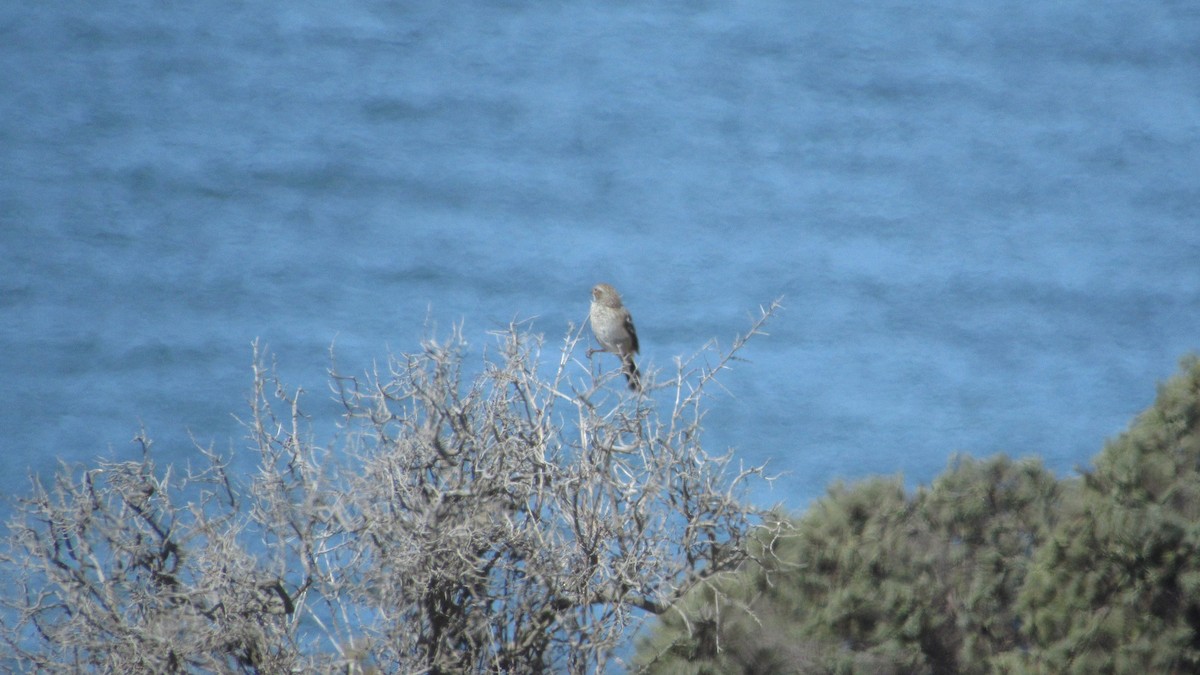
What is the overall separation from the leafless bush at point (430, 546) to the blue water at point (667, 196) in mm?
5789

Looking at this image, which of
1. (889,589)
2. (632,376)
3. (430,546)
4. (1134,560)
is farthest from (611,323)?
(1134,560)

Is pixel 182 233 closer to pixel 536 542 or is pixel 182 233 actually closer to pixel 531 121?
pixel 531 121

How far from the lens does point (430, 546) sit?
4.98 meters

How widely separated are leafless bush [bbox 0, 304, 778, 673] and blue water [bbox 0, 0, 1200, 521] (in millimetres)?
5789

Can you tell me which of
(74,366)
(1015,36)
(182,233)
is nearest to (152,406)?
(74,366)

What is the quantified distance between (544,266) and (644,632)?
625 centimetres

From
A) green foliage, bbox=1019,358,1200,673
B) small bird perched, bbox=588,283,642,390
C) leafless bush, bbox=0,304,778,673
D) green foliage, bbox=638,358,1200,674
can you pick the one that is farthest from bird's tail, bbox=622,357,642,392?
green foliage, bbox=1019,358,1200,673

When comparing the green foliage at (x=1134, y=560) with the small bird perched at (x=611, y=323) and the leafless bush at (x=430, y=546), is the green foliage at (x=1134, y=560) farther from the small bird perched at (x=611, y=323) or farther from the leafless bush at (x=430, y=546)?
the small bird perched at (x=611, y=323)

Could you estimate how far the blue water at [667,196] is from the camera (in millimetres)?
11367

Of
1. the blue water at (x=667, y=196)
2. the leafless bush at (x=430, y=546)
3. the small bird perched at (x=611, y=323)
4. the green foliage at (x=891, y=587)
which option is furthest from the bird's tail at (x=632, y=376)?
the blue water at (x=667, y=196)

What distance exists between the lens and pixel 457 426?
17.1 feet

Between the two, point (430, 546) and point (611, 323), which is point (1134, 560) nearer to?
point (430, 546)

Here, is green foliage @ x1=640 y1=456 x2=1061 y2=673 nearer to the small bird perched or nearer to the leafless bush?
the leafless bush

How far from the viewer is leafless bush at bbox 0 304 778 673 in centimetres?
507
